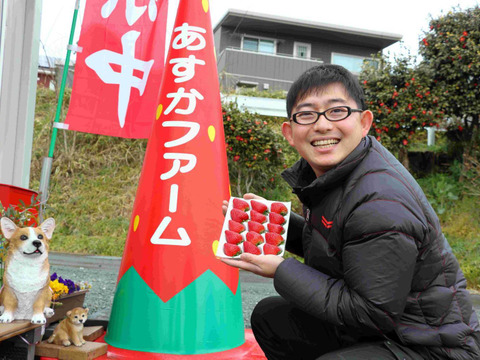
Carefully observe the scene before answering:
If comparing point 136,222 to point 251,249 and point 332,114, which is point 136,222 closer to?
point 251,249

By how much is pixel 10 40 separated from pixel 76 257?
3.36 meters

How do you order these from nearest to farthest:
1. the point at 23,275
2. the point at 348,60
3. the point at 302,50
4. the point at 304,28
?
the point at 23,275, the point at 304,28, the point at 302,50, the point at 348,60

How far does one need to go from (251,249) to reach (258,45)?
45.3 feet

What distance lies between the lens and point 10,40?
12.1 feet

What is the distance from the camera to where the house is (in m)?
13.5

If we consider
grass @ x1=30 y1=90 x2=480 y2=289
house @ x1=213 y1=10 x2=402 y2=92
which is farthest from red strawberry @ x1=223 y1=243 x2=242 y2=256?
house @ x1=213 y1=10 x2=402 y2=92

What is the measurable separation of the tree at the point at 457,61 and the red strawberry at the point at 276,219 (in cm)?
742

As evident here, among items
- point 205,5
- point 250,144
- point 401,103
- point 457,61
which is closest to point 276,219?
point 205,5

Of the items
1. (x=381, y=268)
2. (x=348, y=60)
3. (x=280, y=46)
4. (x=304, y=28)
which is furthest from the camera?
(x=348, y=60)

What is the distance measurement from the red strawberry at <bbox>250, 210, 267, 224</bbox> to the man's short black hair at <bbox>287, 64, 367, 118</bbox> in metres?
0.53

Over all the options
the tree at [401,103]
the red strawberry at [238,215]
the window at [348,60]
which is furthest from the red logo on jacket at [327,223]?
the window at [348,60]

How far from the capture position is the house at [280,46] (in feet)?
44.4

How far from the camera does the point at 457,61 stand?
321 inches

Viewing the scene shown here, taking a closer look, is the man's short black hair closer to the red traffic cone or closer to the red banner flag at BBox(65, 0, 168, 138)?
the red traffic cone
